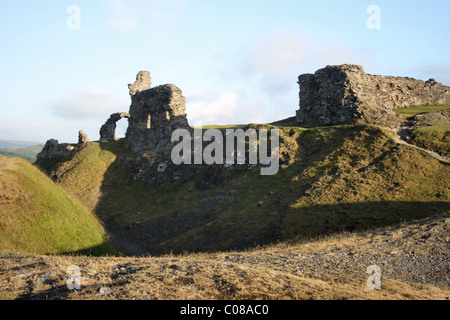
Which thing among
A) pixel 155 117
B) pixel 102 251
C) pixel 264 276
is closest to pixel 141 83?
pixel 155 117

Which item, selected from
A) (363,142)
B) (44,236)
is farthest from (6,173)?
(363,142)

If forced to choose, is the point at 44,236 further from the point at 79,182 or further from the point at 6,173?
the point at 79,182

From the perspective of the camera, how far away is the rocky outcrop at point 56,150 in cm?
6694

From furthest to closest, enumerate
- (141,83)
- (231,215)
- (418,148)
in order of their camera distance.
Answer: (141,83) → (418,148) → (231,215)

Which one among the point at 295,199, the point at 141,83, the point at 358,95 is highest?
the point at 141,83

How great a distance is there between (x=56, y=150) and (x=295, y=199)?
178 ft

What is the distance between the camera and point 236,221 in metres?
32.7

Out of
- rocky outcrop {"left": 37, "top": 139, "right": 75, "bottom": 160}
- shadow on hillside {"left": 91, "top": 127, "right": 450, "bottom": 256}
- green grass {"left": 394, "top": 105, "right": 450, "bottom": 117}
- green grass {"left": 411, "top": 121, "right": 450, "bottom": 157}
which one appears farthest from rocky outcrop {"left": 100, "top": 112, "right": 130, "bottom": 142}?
green grass {"left": 411, "top": 121, "right": 450, "bottom": 157}

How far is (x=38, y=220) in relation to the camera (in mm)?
27641

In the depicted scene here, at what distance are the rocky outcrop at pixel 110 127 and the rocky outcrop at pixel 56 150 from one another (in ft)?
20.9

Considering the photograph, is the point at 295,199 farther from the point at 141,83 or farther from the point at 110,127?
the point at 110,127

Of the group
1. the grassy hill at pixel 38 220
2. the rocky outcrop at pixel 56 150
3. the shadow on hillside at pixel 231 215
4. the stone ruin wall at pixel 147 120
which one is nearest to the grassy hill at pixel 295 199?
the shadow on hillside at pixel 231 215

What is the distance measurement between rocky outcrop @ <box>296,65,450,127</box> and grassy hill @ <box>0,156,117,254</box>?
A: 34056 millimetres
